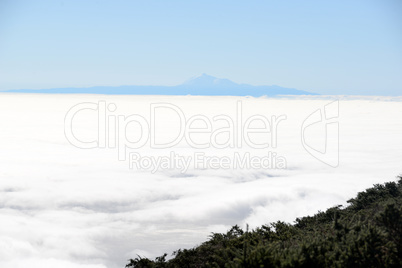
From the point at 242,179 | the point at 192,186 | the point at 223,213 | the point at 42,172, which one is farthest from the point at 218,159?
the point at 223,213

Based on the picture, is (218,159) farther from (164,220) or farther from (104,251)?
(104,251)

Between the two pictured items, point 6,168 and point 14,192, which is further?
point 6,168

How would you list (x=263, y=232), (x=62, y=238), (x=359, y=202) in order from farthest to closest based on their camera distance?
(x=62, y=238) < (x=359, y=202) < (x=263, y=232)

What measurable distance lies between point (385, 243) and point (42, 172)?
152 meters

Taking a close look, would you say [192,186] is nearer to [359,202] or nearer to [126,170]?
[126,170]

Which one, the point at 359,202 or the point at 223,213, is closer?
the point at 359,202

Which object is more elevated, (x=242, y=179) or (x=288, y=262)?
(x=288, y=262)

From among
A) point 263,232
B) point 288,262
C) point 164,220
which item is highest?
point 288,262

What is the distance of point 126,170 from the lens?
160000mm

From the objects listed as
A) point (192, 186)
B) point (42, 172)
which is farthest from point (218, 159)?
point (42, 172)

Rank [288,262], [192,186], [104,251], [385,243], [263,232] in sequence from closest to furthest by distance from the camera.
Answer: [288,262], [385,243], [263,232], [104,251], [192,186]

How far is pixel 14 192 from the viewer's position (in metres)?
124

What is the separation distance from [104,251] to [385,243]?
6447cm

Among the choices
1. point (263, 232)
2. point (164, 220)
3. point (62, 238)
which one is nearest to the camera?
point (263, 232)
